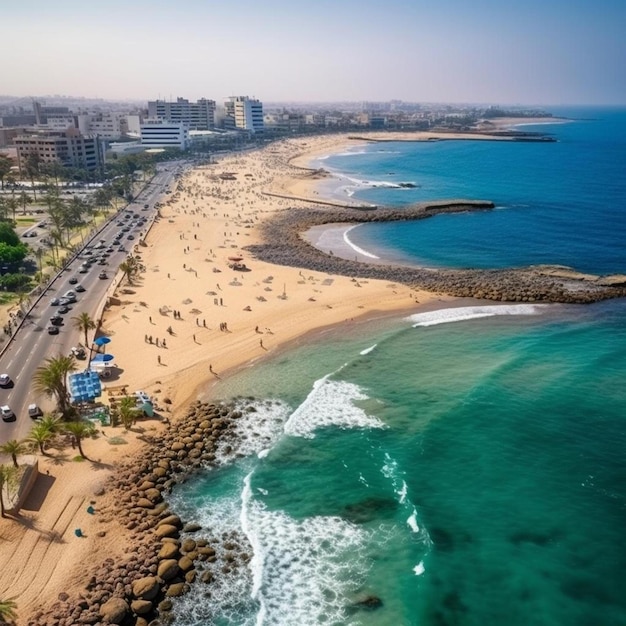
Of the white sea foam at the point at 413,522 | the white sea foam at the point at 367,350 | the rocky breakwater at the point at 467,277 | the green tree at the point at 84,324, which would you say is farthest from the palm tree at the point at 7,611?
the rocky breakwater at the point at 467,277

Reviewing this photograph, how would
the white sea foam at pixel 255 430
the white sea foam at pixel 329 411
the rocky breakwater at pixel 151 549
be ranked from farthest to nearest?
the white sea foam at pixel 329 411, the white sea foam at pixel 255 430, the rocky breakwater at pixel 151 549

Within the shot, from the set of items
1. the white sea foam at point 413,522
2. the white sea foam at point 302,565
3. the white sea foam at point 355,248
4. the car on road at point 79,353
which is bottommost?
the white sea foam at point 302,565

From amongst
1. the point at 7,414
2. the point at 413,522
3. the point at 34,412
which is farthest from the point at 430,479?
the point at 7,414

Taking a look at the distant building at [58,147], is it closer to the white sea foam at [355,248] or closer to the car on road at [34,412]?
the white sea foam at [355,248]

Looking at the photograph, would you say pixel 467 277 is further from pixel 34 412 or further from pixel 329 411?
pixel 34 412

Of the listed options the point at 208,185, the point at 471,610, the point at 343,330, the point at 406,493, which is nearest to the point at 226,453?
the point at 406,493

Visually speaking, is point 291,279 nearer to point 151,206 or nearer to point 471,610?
point 471,610
